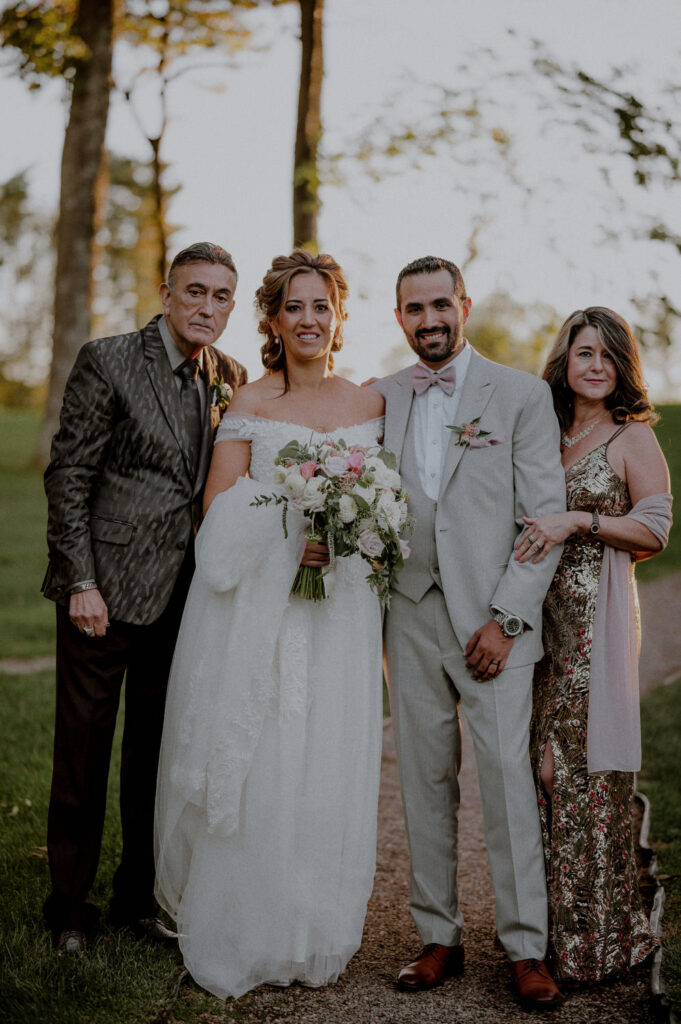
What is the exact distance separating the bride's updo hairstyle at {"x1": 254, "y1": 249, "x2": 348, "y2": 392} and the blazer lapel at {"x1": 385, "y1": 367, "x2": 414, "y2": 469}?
36cm

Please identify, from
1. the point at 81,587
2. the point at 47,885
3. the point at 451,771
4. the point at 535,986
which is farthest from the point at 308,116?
the point at 535,986

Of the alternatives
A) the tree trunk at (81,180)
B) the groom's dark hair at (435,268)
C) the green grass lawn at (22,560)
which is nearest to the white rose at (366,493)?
the groom's dark hair at (435,268)

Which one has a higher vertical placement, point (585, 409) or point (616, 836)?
point (585, 409)

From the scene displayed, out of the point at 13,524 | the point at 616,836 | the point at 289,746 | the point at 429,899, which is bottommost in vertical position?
the point at 429,899

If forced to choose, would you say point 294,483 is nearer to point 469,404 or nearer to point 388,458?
point 388,458

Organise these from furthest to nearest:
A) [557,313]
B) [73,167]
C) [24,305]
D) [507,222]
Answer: [24,305]
[73,167]
[557,313]
[507,222]

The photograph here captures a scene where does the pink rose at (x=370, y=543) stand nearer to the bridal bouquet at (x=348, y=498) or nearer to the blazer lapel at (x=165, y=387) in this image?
the bridal bouquet at (x=348, y=498)

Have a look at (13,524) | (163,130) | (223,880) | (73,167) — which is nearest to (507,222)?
(223,880)

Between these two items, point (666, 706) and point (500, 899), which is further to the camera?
point (666, 706)

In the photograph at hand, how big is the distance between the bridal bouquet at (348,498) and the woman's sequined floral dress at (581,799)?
0.76 meters

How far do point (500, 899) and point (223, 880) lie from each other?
105 centimetres

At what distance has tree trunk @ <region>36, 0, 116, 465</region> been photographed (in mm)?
14023

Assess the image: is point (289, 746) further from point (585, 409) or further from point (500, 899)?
point (585, 409)

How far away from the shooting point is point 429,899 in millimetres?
Answer: 3811
